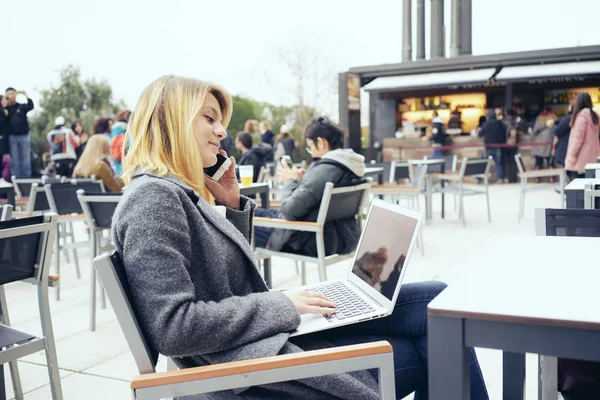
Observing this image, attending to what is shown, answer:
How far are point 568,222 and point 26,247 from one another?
1697mm

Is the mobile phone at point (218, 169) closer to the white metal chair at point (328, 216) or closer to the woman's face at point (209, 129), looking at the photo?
the woman's face at point (209, 129)

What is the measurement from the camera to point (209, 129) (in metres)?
1.38

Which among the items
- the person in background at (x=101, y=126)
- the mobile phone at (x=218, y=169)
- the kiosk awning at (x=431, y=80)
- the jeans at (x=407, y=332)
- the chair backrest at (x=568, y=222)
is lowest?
the jeans at (x=407, y=332)

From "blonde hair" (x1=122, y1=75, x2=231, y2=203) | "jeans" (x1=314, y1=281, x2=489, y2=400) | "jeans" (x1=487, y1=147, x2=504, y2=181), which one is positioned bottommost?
"jeans" (x1=487, y1=147, x2=504, y2=181)

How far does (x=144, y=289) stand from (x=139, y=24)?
18.0 m

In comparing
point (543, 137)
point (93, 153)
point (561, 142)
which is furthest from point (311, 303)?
point (543, 137)

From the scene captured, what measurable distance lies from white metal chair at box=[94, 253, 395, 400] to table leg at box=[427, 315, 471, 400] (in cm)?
19

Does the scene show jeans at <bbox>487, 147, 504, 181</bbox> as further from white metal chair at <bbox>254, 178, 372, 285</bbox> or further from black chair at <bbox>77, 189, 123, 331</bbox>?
black chair at <bbox>77, 189, 123, 331</bbox>

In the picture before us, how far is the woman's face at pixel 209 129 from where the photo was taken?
136cm

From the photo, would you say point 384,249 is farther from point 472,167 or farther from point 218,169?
point 472,167

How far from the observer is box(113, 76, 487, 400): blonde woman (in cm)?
112

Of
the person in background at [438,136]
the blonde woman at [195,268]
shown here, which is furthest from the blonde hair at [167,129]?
the person in background at [438,136]

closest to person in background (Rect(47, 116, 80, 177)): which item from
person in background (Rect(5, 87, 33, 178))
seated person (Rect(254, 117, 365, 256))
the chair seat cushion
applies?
person in background (Rect(5, 87, 33, 178))

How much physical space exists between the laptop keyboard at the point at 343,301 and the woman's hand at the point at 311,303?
24 mm
